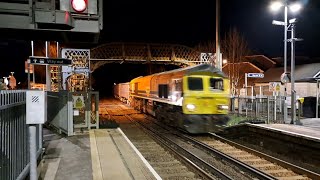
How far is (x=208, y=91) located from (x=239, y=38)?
30.6 m

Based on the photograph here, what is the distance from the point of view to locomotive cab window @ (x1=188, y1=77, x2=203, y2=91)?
1611 centimetres

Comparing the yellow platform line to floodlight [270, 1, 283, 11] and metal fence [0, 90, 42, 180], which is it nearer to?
metal fence [0, 90, 42, 180]

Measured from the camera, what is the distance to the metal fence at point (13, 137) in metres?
5.53

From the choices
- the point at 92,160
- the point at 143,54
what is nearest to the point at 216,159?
the point at 92,160

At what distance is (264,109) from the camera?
22.2 metres

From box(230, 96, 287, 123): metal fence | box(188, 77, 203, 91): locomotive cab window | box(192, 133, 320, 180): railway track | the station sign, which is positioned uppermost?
the station sign

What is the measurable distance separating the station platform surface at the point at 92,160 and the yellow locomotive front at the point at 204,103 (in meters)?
3.91

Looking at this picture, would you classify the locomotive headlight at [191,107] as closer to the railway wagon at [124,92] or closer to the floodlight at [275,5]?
the floodlight at [275,5]

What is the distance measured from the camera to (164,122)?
818 inches

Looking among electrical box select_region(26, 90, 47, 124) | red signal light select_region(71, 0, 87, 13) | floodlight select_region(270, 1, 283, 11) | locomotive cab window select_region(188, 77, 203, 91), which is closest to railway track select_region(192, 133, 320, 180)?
locomotive cab window select_region(188, 77, 203, 91)

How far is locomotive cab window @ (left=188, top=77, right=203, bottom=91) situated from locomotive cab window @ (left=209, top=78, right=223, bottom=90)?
24.4 inches

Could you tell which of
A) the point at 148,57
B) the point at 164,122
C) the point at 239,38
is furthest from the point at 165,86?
the point at 239,38

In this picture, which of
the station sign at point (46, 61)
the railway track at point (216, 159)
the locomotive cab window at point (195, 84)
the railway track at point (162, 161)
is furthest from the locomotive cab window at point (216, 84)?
the station sign at point (46, 61)

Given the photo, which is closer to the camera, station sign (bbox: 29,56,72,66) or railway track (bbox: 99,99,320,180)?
railway track (bbox: 99,99,320,180)
